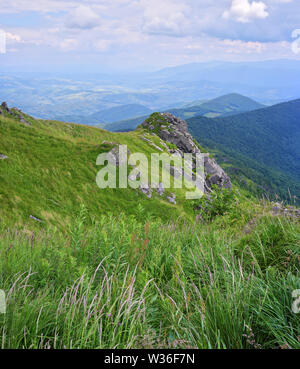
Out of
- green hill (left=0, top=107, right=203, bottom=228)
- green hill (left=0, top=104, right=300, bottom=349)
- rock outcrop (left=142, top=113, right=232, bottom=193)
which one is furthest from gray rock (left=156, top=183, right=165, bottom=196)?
rock outcrop (left=142, top=113, right=232, bottom=193)

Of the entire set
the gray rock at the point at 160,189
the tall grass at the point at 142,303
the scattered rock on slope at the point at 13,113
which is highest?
the scattered rock on slope at the point at 13,113

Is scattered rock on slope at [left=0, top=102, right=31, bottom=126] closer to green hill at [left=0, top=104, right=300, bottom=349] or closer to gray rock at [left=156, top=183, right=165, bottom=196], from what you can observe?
gray rock at [left=156, top=183, right=165, bottom=196]

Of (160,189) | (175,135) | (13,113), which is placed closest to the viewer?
(160,189)

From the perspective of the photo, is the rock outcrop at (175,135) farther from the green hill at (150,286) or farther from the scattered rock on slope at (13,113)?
the green hill at (150,286)

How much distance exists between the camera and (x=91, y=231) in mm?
5988

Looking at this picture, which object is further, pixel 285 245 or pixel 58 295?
pixel 285 245

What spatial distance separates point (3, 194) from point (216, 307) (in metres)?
16.5

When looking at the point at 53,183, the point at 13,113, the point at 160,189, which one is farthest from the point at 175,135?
the point at 53,183

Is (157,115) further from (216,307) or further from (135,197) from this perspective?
(216,307)

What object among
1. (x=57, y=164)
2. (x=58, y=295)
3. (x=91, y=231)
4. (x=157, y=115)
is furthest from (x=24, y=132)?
(x=157, y=115)

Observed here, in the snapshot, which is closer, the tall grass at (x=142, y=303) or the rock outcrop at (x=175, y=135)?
the tall grass at (x=142, y=303)

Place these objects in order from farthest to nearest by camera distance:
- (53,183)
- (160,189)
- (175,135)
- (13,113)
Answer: (175,135), (13,113), (160,189), (53,183)

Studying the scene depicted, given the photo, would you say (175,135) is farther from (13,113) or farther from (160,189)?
(160,189)

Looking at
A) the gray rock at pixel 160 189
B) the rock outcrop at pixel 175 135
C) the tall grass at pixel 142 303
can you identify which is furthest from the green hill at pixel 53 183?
the rock outcrop at pixel 175 135
